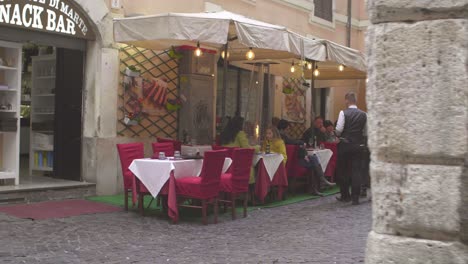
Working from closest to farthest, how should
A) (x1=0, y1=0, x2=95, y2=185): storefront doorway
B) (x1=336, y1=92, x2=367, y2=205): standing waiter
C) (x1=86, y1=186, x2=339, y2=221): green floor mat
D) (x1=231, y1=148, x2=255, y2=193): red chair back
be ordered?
(x1=231, y1=148, x2=255, y2=193): red chair back < (x1=86, y1=186, x2=339, y2=221): green floor mat < (x1=0, y1=0, x2=95, y2=185): storefront doorway < (x1=336, y1=92, x2=367, y2=205): standing waiter

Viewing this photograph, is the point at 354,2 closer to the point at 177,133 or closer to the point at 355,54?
the point at 355,54

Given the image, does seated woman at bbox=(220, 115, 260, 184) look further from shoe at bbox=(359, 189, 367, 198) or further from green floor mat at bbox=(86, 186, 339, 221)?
shoe at bbox=(359, 189, 367, 198)

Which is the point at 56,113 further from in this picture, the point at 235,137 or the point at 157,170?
the point at 157,170

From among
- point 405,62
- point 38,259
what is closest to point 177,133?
point 38,259

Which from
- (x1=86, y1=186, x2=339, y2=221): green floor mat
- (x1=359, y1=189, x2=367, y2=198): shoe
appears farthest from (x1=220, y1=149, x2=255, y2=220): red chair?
(x1=359, y1=189, x2=367, y2=198): shoe

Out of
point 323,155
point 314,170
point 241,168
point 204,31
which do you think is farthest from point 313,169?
point 204,31

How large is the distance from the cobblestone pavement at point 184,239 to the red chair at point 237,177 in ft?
1.24

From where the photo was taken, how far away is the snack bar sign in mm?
8265

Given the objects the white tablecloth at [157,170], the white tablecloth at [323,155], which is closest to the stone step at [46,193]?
the white tablecloth at [157,170]

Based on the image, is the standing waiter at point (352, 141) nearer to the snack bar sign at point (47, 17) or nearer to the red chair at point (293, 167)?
the red chair at point (293, 167)

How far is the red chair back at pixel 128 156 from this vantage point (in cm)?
812

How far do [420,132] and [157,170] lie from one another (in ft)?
17.5

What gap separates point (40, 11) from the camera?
340 inches

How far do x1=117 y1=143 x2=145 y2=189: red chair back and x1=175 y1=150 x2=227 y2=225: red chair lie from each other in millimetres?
963
